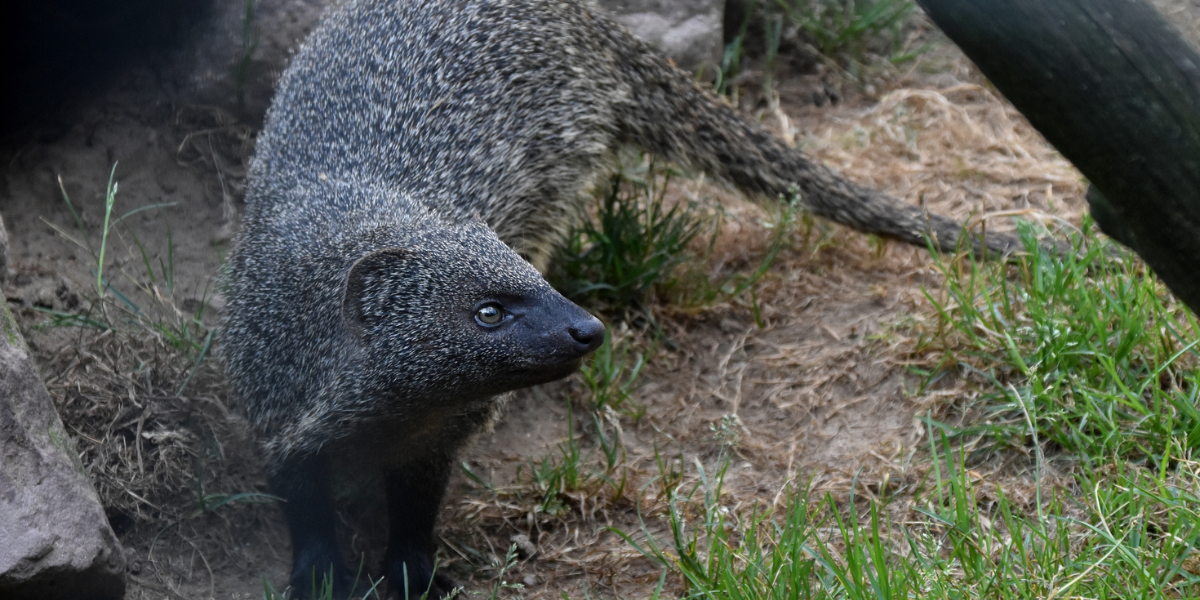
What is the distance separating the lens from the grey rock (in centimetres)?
529

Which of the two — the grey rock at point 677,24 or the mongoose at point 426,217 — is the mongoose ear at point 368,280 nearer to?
the mongoose at point 426,217

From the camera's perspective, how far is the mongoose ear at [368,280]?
2.70 meters

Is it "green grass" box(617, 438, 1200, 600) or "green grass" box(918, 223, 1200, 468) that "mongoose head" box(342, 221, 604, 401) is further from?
"green grass" box(918, 223, 1200, 468)

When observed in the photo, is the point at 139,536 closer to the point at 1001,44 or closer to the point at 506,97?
the point at 506,97

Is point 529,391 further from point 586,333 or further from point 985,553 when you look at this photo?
point 985,553

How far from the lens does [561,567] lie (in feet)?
10.3

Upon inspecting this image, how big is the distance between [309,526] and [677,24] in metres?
3.37

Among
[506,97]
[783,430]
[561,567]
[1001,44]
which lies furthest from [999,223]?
[1001,44]

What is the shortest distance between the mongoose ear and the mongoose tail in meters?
1.60

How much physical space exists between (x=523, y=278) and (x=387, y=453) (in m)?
0.68

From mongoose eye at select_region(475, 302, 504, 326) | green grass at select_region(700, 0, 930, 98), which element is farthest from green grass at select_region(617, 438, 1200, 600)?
green grass at select_region(700, 0, 930, 98)

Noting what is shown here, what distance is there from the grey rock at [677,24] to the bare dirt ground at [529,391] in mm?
761

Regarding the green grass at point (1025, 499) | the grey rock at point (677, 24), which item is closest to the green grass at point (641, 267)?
the green grass at point (1025, 499)

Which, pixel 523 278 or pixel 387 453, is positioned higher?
pixel 523 278
